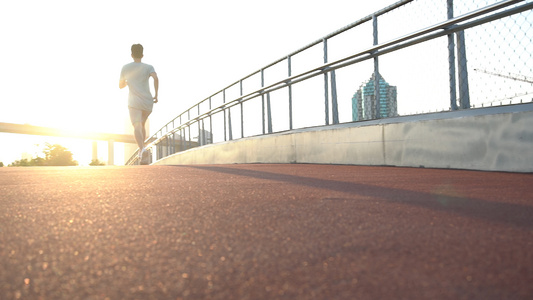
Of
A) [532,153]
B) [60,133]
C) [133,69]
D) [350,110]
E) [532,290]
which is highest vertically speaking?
[60,133]

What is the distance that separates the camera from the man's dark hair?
9.05 m

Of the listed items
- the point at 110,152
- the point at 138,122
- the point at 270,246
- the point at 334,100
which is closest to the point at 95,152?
the point at 110,152

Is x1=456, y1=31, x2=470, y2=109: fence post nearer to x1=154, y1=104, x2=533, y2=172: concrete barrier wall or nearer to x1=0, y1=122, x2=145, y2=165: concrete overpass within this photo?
x1=154, y1=104, x2=533, y2=172: concrete barrier wall

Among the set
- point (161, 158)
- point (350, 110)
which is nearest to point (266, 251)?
point (350, 110)

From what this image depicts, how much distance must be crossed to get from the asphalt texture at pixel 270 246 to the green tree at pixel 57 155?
57559mm

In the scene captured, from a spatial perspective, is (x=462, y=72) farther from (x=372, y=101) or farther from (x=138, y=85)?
(x=138, y=85)

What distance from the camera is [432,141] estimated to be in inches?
193

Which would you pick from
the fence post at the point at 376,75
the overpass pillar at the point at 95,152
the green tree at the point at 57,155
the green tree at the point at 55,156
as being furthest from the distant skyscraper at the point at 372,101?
the overpass pillar at the point at 95,152

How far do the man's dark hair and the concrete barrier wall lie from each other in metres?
3.50

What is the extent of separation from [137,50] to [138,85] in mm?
675

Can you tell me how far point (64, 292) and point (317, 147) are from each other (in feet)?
19.7

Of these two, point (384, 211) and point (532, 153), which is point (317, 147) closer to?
point (532, 153)

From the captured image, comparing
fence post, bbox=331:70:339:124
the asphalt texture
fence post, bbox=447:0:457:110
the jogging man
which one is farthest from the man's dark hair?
the asphalt texture

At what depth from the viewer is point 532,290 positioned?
3.81 ft
